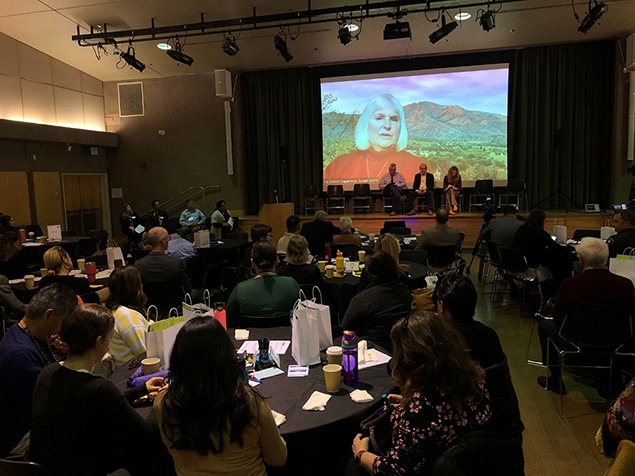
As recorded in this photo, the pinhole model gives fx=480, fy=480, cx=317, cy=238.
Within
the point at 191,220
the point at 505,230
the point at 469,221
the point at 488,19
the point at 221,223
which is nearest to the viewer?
the point at 505,230

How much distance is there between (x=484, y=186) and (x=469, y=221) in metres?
1.04

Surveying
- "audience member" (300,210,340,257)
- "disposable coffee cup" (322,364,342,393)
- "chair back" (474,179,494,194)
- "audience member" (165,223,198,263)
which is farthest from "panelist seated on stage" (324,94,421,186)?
"disposable coffee cup" (322,364,342,393)

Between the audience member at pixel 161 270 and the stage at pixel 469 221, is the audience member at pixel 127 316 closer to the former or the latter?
the audience member at pixel 161 270

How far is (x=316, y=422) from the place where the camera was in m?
1.99

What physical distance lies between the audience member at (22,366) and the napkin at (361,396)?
4.57 ft

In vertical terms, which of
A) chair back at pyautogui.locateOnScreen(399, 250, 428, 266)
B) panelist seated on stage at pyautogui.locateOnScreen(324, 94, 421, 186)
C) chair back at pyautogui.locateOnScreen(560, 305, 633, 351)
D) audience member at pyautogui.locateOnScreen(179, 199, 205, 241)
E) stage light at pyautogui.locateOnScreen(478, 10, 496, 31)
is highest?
stage light at pyautogui.locateOnScreen(478, 10, 496, 31)

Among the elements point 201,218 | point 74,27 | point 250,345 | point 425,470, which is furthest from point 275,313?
point 74,27

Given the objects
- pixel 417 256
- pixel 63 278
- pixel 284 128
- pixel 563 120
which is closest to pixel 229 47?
pixel 284 128

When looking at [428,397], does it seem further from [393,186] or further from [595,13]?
[393,186]

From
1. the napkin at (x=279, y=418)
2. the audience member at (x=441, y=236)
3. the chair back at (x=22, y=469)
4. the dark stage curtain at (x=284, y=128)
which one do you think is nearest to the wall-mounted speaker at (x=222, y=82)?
→ the dark stage curtain at (x=284, y=128)

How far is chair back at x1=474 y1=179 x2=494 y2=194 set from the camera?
444 inches

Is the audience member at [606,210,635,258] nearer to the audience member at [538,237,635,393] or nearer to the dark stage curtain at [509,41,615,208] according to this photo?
the audience member at [538,237,635,393]

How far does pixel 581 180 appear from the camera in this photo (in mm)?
11602

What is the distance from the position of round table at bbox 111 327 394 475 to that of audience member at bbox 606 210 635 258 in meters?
3.82
